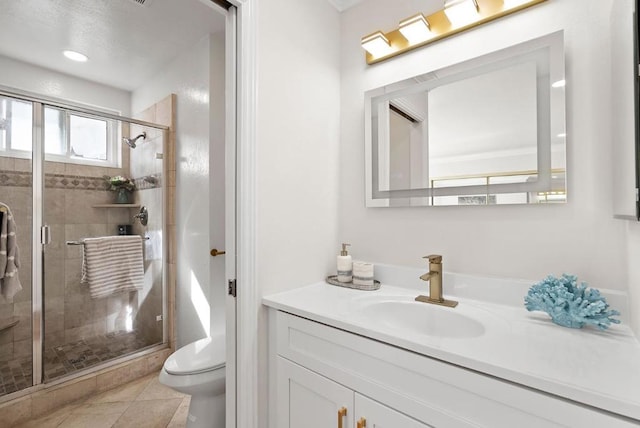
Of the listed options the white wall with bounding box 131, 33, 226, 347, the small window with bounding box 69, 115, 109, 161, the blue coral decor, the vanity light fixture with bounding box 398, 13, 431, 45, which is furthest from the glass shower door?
the blue coral decor

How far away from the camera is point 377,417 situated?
2.73 feet

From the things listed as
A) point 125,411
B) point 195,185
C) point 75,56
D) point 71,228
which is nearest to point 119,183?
point 71,228

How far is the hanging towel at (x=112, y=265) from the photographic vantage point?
7.17ft

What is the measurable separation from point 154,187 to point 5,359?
1.45 m

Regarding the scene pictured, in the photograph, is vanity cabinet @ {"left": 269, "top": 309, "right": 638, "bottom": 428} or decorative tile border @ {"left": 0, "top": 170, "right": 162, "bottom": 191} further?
decorative tile border @ {"left": 0, "top": 170, "right": 162, "bottom": 191}

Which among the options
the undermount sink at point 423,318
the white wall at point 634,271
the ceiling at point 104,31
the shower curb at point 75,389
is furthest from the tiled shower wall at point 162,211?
the white wall at point 634,271

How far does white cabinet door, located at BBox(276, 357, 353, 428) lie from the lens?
91 centimetres

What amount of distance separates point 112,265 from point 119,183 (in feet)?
2.27

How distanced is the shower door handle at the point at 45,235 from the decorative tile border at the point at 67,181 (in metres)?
0.28

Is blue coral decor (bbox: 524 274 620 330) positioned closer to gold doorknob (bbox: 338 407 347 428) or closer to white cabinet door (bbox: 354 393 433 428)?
white cabinet door (bbox: 354 393 433 428)

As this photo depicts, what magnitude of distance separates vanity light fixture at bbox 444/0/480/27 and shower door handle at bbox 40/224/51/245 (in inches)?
103

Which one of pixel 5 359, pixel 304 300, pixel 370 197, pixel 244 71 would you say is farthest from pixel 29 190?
pixel 370 197

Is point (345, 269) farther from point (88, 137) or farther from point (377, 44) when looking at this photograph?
point (88, 137)

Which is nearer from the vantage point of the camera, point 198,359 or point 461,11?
point 461,11
